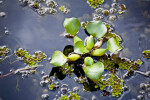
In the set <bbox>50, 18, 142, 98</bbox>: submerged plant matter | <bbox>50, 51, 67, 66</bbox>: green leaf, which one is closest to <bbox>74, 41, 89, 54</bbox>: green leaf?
<bbox>50, 18, 142, 98</bbox>: submerged plant matter

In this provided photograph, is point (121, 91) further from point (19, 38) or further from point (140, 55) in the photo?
point (19, 38)

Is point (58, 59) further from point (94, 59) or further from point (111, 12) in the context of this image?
point (111, 12)

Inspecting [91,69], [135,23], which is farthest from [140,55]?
[91,69]

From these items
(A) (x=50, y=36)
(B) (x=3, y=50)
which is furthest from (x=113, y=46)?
(B) (x=3, y=50)

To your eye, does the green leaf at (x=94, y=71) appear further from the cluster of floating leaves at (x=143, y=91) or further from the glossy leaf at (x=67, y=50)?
the cluster of floating leaves at (x=143, y=91)

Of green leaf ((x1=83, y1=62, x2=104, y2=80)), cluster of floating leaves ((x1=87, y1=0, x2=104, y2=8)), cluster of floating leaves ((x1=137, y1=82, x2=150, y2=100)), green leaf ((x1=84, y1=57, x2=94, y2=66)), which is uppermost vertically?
cluster of floating leaves ((x1=87, y1=0, x2=104, y2=8))

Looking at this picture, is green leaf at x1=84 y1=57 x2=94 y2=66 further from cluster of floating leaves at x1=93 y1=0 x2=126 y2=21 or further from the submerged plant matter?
cluster of floating leaves at x1=93 y1=0 x2=126 y2=21

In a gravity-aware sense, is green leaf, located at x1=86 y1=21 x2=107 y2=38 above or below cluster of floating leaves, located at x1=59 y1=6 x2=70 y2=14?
below
